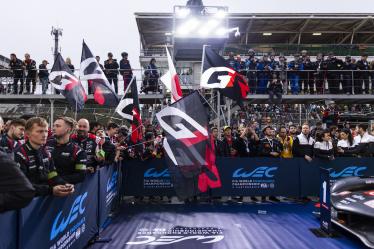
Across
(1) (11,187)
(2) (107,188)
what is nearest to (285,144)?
(2) (107,188)

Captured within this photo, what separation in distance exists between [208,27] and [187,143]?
1060 centimetres

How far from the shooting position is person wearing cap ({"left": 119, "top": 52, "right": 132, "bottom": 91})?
583 inches

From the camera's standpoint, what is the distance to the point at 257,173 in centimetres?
967

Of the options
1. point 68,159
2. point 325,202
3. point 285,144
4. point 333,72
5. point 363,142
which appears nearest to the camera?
point 68,159

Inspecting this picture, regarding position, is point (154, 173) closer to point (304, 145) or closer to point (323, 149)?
point (304, 145)

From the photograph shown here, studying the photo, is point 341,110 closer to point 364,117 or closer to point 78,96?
point 364,117

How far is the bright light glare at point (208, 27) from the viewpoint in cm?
1574

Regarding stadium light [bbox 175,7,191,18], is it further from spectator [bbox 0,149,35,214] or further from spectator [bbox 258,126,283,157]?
spectator [bbox 0,149,35,214]

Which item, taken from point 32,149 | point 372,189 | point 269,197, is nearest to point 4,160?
point 32,149

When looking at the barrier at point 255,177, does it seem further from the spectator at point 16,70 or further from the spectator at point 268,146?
the spectator at point 16,70

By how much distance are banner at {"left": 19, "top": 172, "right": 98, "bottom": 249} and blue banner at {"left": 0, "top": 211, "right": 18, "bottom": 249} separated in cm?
8

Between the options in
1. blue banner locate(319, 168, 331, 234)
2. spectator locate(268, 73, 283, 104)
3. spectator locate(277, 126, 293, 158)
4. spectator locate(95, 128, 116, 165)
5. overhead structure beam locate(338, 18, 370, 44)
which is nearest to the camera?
blue banner locate(319, 168, 331, 234)

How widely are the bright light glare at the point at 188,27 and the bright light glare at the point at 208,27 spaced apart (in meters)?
0.36

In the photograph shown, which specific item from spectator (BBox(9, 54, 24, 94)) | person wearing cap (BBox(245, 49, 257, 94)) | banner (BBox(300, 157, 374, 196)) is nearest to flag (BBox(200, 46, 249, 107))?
banner (BBox(300, 157, 374, 196))
